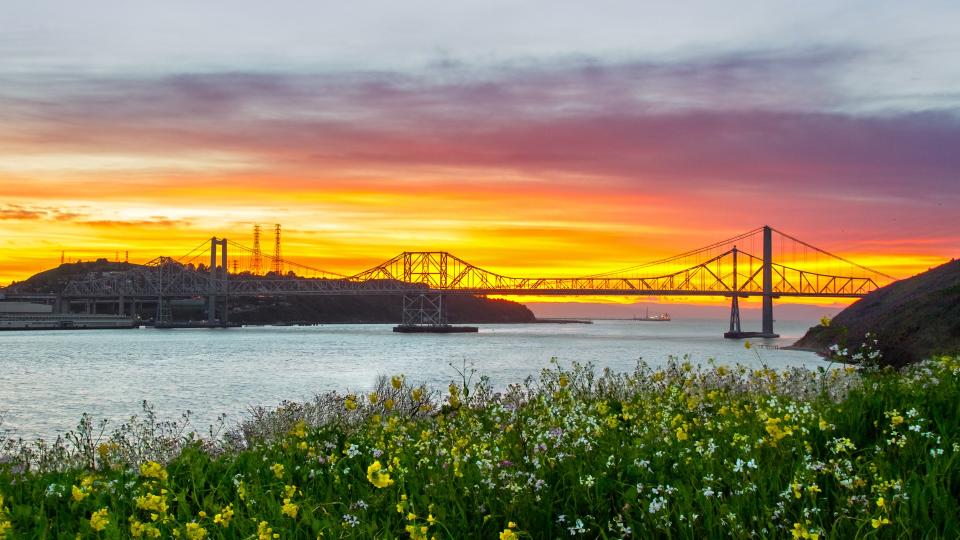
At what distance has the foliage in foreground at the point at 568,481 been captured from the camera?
226 inches

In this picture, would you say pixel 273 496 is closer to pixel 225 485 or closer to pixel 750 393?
pixel 225 485

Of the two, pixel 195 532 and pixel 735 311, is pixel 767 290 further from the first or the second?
pixel 195 532

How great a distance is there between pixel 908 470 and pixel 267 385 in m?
40.0

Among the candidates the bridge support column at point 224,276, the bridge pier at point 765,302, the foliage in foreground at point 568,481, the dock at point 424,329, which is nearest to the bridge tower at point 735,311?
the bridge pier at point 765,302

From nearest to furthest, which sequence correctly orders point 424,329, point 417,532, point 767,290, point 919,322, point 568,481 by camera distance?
point 417,532 < point 568,481 < point 919,322 < point 767,290 < point 424,329

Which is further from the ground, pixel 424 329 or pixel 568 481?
pixel 568 481

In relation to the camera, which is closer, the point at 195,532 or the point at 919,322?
the point at 195,532

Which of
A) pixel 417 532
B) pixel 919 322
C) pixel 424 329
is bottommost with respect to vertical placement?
pixel 424 329

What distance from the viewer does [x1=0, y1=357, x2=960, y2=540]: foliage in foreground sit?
5730 millimetres

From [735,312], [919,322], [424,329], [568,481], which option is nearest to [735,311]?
[735,312]

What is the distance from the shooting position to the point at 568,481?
707cm

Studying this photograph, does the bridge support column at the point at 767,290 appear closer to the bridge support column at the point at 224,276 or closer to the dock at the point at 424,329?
the dock at the point at 424,329

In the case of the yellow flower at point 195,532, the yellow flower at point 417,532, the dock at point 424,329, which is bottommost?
the dock at point 424,329

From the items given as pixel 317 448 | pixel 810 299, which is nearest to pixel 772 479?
pixel 317 448
